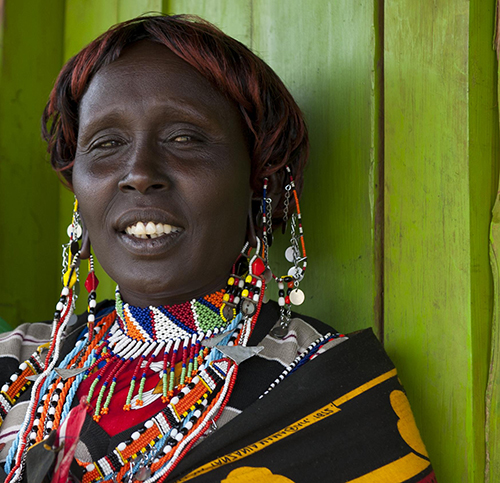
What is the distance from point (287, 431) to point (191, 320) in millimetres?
349

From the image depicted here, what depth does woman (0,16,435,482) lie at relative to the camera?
4.04 ft

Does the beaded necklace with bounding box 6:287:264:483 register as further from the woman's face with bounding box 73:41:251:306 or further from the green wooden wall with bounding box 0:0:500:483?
the green wooden wall with bounding box 0:0:500:483

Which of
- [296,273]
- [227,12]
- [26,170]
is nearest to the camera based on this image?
[296,273]

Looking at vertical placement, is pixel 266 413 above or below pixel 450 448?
above

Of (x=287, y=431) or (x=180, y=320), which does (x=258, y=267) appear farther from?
(x=287, y=431)

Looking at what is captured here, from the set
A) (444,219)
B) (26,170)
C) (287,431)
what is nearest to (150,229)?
(287,431)

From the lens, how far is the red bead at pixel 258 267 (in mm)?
1454

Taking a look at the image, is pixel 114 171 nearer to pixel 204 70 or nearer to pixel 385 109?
pixel 204 70

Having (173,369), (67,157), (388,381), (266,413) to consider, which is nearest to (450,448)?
(388,381)

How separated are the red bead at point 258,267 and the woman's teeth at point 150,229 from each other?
0.21 meters

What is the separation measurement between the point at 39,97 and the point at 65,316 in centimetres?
102

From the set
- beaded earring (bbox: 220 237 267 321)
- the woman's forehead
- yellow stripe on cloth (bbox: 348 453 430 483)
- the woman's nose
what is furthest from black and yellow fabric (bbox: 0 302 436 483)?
the woman's forehead

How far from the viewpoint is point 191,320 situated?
145cm

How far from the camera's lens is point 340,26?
1646mm
